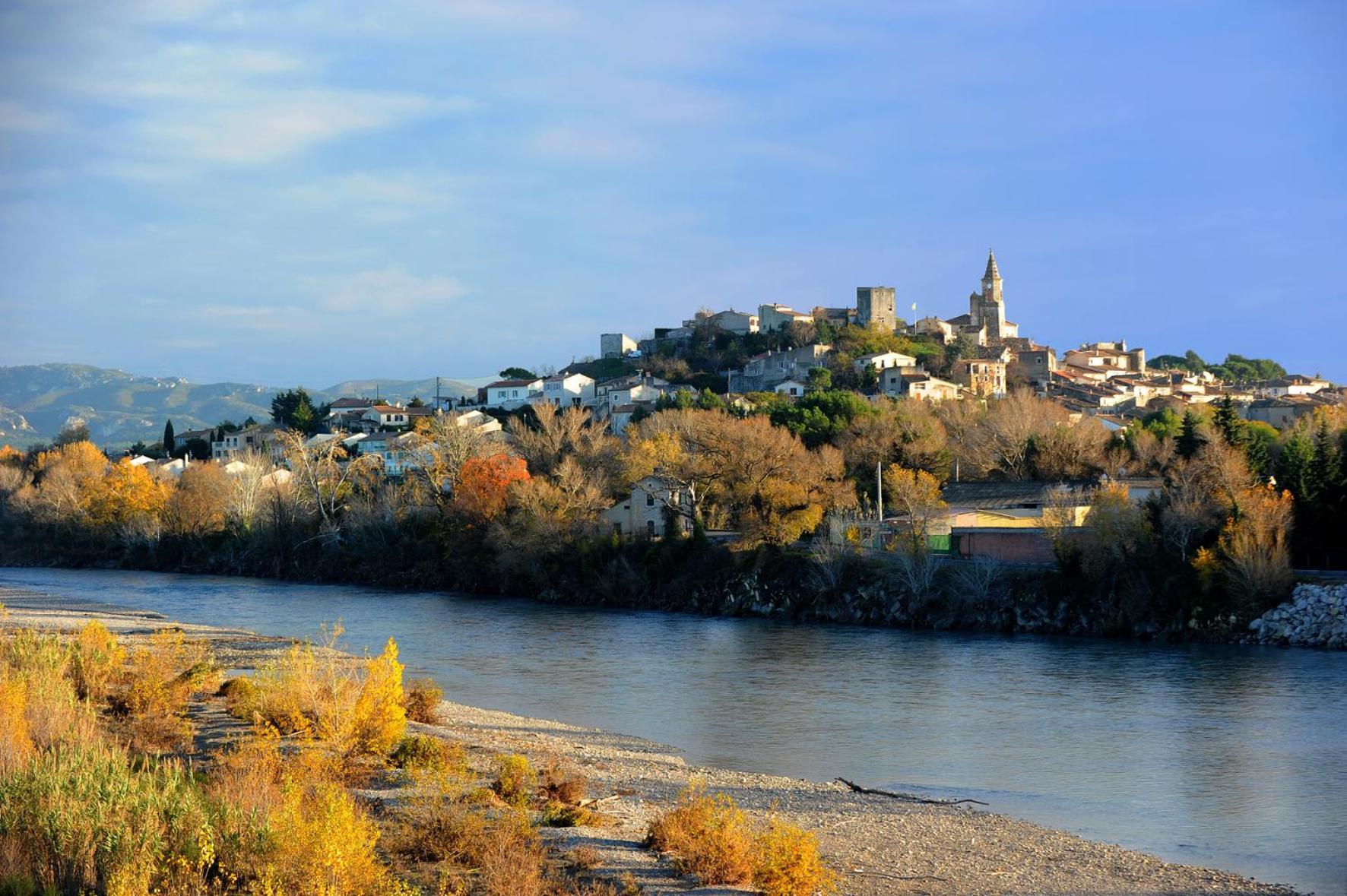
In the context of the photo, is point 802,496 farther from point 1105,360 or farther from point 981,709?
point 1105,360

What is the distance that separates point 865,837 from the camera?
13.4 m

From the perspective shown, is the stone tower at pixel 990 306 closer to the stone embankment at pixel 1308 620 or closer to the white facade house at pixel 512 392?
the white facade house at pixel 512 392

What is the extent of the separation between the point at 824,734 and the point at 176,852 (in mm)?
12317

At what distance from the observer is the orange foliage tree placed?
47375 millimetres

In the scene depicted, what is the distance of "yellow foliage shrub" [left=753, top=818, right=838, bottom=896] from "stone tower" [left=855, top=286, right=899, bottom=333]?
94617 mm

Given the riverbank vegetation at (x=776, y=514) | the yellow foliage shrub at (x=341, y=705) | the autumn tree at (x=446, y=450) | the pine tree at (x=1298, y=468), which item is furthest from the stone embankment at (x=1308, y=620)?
the autumn tree at (x=446, y=450)

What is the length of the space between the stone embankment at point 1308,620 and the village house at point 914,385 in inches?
1765

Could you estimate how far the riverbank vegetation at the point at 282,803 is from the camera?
9445mm

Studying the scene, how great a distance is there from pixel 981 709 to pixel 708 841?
12004mm

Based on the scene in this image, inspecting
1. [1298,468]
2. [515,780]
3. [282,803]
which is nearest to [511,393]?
[1298,468]

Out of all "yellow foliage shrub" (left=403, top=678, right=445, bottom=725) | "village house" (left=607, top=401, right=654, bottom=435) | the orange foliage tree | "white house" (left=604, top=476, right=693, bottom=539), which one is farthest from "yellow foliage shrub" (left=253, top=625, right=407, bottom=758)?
"village house" (left=607, top=401, right=654, bottom=435)

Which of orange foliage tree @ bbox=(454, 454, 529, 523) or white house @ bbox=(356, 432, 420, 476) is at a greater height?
white house @ bbox=(356, 432, 420, 476)

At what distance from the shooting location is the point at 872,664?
27.5 m

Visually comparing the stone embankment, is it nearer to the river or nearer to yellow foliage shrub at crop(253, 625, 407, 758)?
the river
